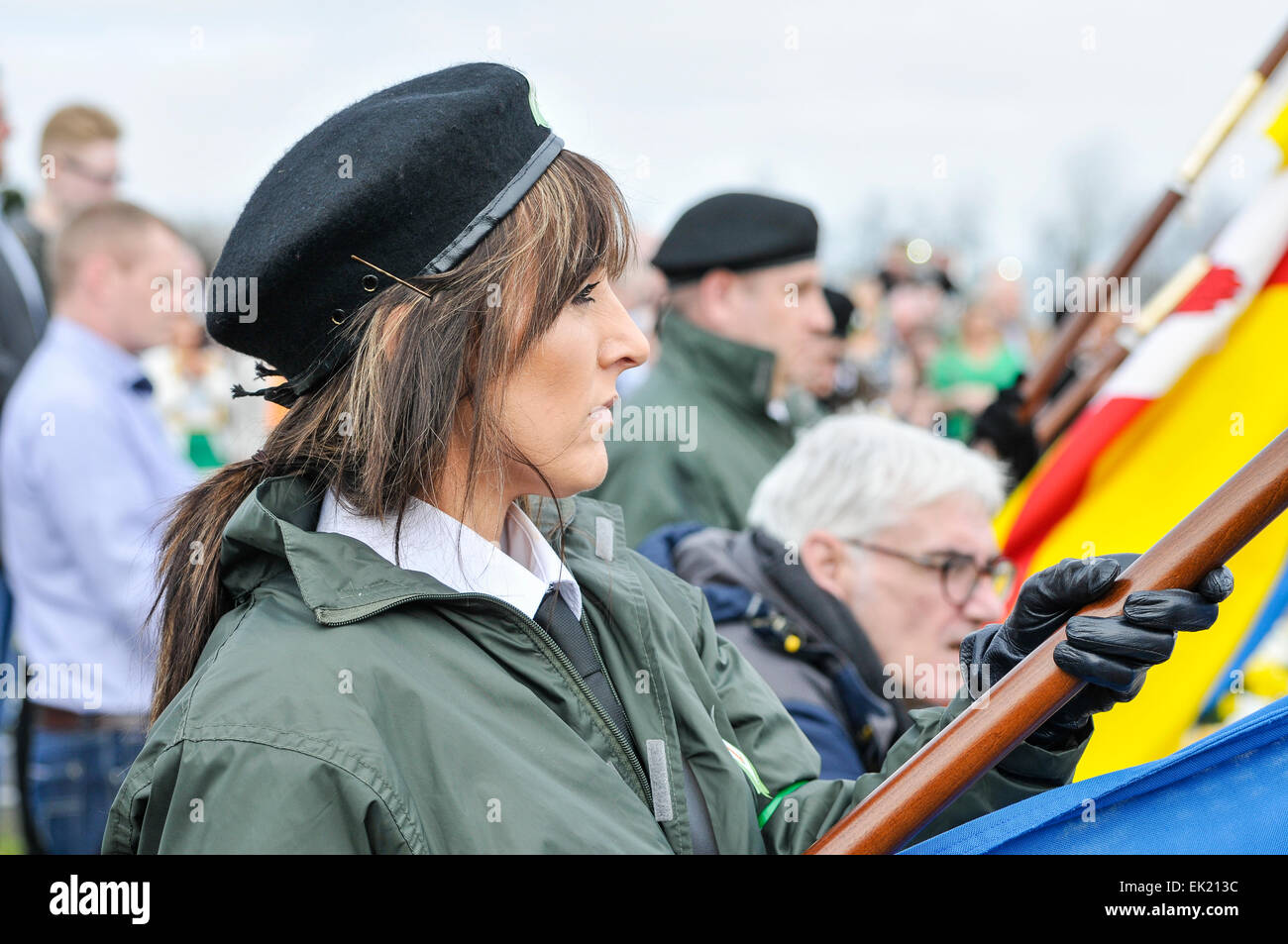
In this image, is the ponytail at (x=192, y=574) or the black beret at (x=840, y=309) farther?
the black beret at (x=840, y=309)

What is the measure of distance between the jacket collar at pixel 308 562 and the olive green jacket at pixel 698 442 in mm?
2244

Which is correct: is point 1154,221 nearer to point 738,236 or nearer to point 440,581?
point 738,236

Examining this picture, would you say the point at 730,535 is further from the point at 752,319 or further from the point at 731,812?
the point at 752,319

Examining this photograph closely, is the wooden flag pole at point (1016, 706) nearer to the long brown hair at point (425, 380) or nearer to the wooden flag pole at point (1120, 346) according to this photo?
the long brown hair at point (425, 380)

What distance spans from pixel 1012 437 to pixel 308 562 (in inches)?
141

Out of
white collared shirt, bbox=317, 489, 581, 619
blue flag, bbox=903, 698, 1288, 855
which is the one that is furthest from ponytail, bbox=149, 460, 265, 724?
blue flag, bbox=903, 698, 1288, 855

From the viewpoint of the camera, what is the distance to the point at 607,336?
1.68 m

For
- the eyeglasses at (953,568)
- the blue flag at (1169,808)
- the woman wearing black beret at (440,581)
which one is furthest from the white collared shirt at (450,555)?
the eyeglasses at (953,568)

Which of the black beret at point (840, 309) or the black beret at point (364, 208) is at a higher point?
the black beret at point (840, 309)

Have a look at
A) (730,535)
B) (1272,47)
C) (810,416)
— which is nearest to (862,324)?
(810,416)

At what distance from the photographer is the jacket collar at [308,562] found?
149cm

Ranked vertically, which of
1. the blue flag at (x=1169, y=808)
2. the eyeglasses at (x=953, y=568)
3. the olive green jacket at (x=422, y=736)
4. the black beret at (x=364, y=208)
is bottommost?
the blue flag at (x=1169, y=808)

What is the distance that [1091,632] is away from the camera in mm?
1430
